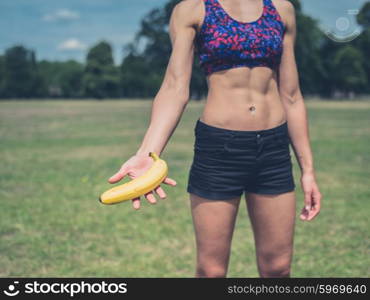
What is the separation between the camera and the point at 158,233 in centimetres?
Result: 645

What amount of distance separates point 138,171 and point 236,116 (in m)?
0.81

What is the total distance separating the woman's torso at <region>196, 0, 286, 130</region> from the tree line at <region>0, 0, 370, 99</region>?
197ft

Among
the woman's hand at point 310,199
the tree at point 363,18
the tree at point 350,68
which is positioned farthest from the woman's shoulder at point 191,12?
the tree at point 350,68

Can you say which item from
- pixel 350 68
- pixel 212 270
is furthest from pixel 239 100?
pixel 350 68

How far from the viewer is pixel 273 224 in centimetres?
295

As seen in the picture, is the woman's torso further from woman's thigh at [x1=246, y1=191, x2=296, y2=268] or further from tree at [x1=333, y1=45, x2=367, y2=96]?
tree at [x1=333, y1=45, x2=367, y2=96]

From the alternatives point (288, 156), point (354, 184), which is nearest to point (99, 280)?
point (288, 156)

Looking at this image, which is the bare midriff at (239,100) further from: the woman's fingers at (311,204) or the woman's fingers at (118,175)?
the woman's fingers at (118,175)

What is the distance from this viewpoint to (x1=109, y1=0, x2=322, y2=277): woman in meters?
2.73

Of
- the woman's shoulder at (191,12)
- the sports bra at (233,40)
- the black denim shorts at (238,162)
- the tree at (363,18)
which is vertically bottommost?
the black denim shorts at (238,162)

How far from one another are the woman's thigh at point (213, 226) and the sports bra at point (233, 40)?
0.85m

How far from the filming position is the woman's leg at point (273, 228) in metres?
2.92

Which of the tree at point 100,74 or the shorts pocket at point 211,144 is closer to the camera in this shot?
the shorts pocket at point 211,144

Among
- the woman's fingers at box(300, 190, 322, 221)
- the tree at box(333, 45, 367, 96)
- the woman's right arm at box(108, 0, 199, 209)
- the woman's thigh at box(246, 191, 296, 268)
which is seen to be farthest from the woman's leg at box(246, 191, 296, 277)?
the tree at box(333, 45, 367, 96)
